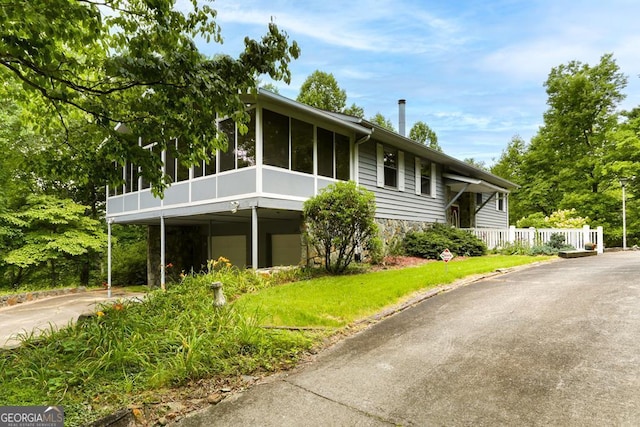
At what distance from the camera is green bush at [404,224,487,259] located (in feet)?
42.9

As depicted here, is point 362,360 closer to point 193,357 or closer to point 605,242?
point 193,357

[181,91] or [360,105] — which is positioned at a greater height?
[360,105]

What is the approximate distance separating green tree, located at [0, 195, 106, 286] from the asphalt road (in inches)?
571

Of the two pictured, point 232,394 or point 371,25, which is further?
point 371,25

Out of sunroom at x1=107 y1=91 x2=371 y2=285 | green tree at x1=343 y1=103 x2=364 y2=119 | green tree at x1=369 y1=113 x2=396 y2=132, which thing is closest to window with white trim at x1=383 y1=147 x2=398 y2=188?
sunroom at x1=107 y1=91 x2=371 y2=285

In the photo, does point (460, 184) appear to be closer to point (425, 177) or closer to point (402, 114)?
point (425, 177)

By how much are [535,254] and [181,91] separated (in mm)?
13471

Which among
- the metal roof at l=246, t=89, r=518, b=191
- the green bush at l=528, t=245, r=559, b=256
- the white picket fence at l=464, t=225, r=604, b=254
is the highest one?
the metal roof at l=246, t=89, r=518, b=191

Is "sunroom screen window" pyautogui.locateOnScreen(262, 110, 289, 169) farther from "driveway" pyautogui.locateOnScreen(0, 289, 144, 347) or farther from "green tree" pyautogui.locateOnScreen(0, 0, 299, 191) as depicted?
"driveway" pyautogui.locateOnScreen(0, 289, 144, 347)

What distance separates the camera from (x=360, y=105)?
27.3 meters

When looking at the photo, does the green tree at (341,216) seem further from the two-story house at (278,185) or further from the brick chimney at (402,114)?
the brick chimney at (402,114)

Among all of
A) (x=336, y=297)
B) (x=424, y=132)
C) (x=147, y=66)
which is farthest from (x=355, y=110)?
(x=147, y=66)

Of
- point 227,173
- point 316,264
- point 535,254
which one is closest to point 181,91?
point 227,173

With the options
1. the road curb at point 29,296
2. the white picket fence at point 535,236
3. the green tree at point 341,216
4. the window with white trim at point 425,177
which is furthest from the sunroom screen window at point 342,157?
the road curb at point 29,296
